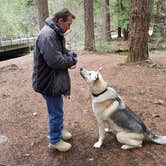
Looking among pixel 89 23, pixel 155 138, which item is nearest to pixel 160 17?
pixel 89 23

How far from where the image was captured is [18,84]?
7.46 m

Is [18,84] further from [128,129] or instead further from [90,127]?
[128,129]

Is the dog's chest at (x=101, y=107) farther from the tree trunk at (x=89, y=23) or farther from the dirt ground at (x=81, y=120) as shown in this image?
the tree trunk at (x=89, y=23)

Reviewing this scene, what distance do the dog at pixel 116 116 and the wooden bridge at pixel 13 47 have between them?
17.6m

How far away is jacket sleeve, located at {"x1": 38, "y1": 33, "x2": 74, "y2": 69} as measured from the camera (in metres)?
3.24

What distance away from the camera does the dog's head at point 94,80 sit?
11.9 ft

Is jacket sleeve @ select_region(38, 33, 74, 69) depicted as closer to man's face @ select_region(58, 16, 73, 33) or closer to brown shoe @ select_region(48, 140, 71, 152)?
man's face @ select_region(58, 16, 73, 33)

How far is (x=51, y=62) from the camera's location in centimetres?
328

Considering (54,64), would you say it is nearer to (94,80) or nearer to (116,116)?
(94,80)

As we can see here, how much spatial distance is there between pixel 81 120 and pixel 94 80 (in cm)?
135

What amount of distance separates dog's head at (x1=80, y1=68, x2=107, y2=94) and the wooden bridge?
57.7 feet

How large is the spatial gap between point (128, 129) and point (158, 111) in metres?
1.40

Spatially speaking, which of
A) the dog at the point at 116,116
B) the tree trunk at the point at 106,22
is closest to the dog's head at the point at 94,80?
the dog at the point at 116,116

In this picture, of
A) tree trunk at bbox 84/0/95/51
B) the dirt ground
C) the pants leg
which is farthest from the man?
tree trunk at bbox 84/0/95/51
